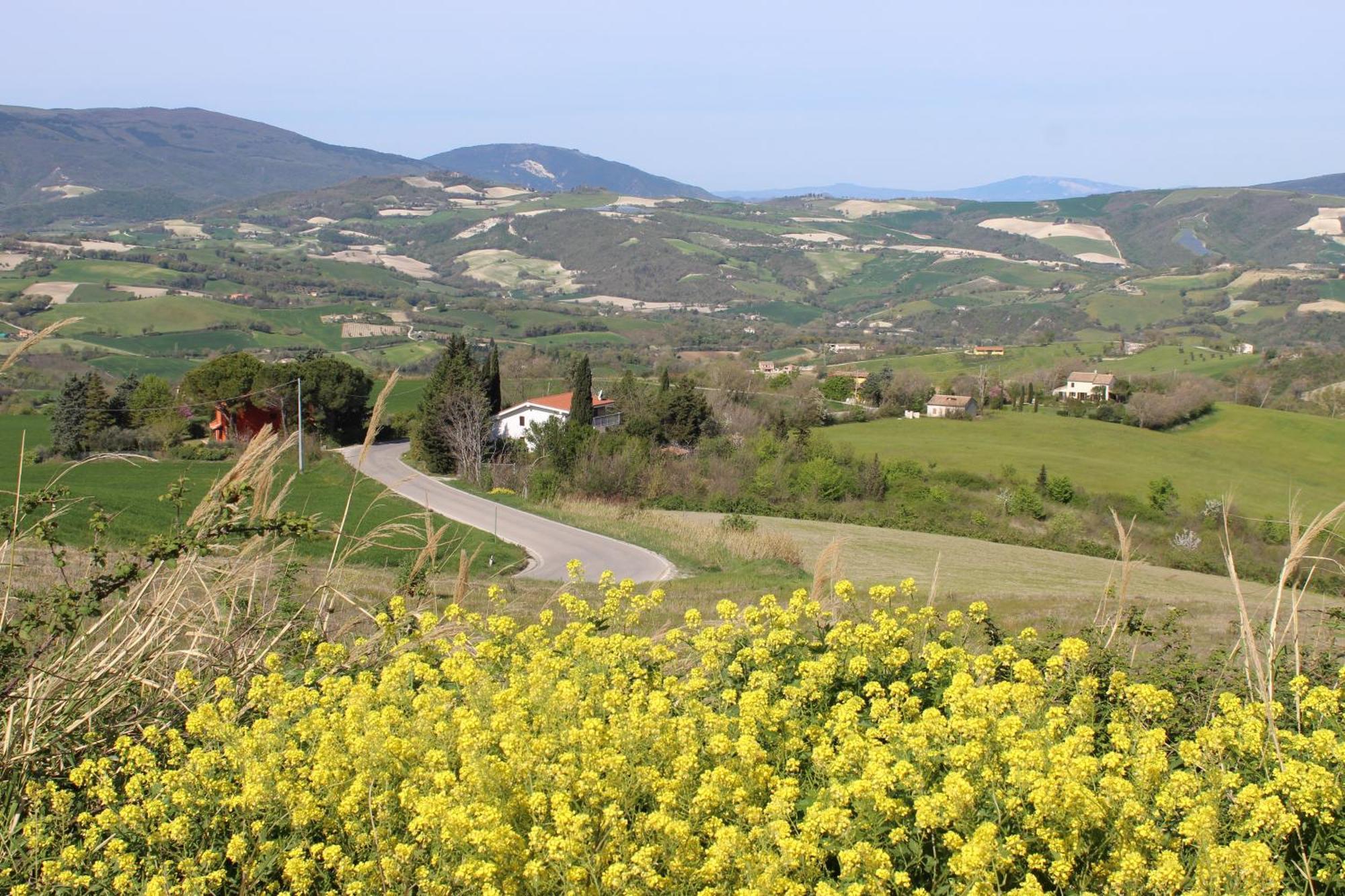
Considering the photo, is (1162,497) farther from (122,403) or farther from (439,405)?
(122,403)

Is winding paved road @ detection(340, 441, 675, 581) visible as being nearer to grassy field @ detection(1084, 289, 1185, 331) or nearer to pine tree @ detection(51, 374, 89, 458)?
pine tree @ detection(51, 374, 89, 458)

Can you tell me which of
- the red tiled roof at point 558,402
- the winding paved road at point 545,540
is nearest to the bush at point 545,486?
the winding paved road at point 545,540

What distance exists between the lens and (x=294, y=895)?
385 cm

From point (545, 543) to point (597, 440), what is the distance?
19777 millimetres

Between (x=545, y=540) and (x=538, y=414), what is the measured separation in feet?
116

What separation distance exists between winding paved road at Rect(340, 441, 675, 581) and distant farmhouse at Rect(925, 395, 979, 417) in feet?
153

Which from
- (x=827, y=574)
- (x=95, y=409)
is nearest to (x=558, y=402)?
(x=95, y=409)

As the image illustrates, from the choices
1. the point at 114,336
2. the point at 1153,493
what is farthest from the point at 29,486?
the point at 114,336

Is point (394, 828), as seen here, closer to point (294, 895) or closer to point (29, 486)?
point (294, 895)

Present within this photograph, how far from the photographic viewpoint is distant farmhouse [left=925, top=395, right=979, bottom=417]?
8100cm

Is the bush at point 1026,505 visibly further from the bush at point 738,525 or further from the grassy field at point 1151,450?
the bush at point 738,525

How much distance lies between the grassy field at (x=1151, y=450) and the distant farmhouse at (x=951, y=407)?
1889 millimetres

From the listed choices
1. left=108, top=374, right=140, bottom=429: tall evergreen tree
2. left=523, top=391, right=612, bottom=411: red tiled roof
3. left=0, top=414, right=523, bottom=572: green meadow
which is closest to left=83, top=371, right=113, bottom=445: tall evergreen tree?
left=108, top=374, right=140, bottom=429: tall evergreen tree

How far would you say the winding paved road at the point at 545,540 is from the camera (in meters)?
27.2
